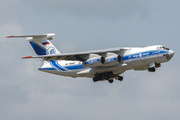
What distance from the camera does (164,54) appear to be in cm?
2359

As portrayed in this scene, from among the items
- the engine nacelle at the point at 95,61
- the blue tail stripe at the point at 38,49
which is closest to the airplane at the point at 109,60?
the engine nacelle at the point at 95,61

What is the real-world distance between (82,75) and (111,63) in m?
2.70

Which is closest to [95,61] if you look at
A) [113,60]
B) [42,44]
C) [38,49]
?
[113,60]

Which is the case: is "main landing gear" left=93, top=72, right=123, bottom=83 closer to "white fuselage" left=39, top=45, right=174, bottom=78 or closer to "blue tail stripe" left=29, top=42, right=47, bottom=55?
"white fuselage" left=39, top=45, right=174, bottom=78

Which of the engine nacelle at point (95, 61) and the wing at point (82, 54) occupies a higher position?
the wing at point (82, 54)

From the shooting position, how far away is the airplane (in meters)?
23.7

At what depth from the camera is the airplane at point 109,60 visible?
77.6 feet

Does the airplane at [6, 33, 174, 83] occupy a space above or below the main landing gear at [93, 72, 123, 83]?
above

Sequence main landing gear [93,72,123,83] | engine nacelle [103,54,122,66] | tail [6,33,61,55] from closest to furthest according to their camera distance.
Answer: engine nacelle [103,54,122,66] < main landing gear [93,72,123,83] < tail [6,33,61,55]

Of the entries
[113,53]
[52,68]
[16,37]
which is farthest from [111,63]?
[16,37]

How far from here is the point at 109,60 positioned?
77.8ft

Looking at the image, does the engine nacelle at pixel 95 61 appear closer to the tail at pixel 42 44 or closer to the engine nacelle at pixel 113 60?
the engine nacelle at pixel 113 60

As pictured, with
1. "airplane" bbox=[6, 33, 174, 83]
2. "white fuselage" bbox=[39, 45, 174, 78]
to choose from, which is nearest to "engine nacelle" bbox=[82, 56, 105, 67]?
"airplane" bbox=[6, 33, 174, 83]

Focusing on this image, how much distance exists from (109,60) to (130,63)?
1331mm
